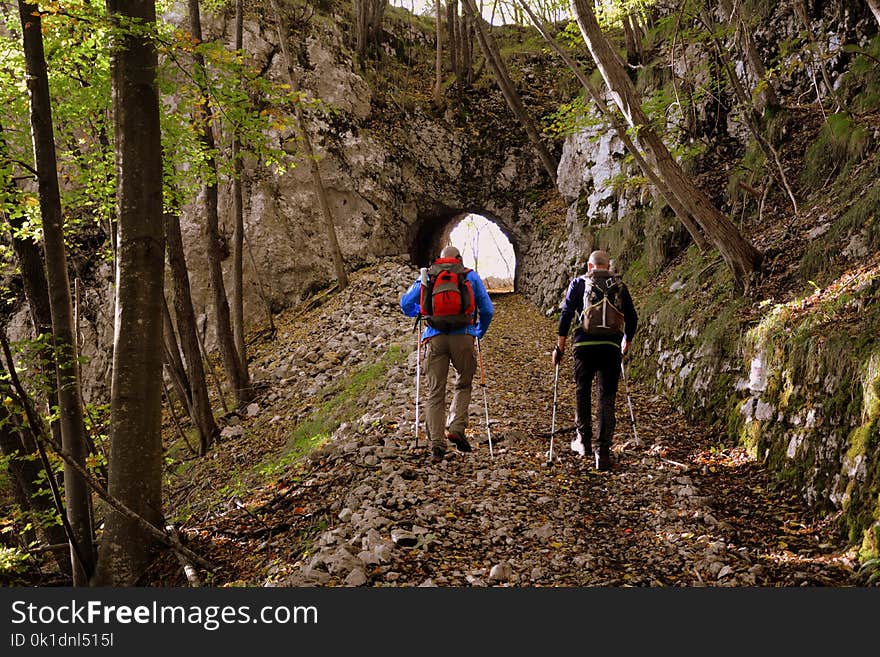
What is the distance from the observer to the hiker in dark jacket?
5.90 m

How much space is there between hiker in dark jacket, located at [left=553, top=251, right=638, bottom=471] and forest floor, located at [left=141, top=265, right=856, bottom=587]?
1.32 feet

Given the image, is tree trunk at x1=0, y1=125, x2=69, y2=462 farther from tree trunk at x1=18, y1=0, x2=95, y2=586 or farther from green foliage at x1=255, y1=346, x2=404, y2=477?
green foliage at x1=255, y1=346, x2=404, y2=477

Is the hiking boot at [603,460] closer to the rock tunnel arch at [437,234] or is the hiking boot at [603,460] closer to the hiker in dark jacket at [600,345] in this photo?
the hiker in dark jacket at [600,345]

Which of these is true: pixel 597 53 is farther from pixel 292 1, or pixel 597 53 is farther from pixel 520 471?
pixel 292 1

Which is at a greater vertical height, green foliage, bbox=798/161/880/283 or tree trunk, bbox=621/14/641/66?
tree trunk, bbox=621/14/641/66

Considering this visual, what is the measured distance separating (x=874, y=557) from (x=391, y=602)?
3.18 meters

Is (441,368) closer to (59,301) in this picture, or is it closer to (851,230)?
(59,301)

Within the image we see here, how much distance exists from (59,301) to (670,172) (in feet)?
23.7

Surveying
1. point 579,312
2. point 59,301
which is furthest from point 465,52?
point 59,301

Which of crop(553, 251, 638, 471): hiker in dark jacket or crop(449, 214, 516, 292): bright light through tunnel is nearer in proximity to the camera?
crop(553, 251, 638, 471): hiker in dark jacket

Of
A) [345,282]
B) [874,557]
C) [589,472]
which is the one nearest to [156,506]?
[589,472]

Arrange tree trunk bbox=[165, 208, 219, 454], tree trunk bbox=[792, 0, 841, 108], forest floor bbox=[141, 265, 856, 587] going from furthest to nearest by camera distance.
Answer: tree trunk bbox=[165, 208, 219, 454], tree trunk bbox=[792, 0, 841, 108], forest floor bbox=[141, 265, 856, 587]

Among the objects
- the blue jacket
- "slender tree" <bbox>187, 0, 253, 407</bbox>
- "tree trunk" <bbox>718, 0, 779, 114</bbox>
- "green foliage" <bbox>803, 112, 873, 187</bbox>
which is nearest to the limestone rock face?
"slender tree" <bbox>187, 0, 253, 407</bbox>

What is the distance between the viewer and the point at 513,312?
17375mm
